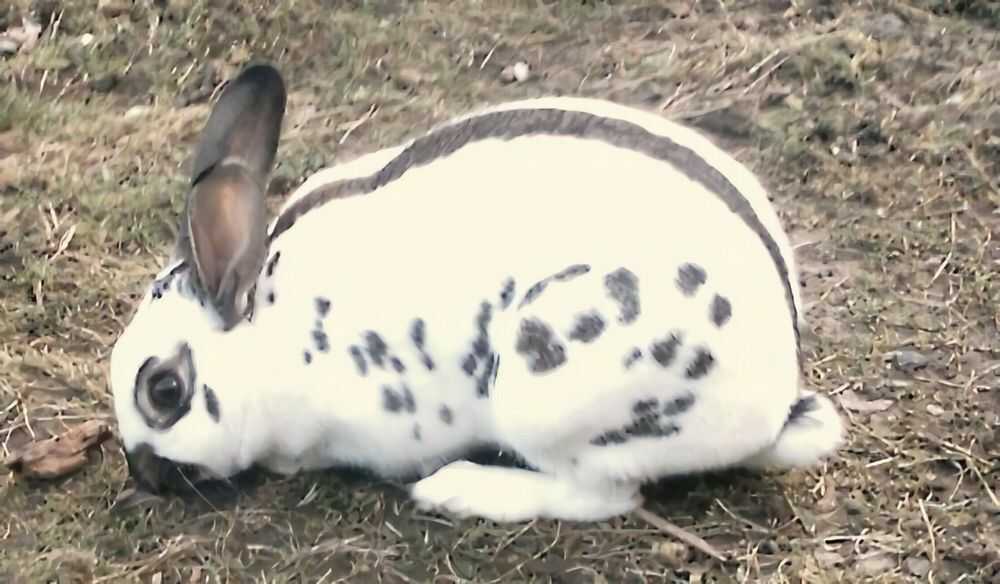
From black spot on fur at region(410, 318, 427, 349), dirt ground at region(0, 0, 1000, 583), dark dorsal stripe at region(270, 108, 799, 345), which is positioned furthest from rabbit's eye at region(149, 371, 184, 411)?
black spot on fur at region(410, 318, 427, 349)

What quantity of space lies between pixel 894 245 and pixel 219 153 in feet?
6.34

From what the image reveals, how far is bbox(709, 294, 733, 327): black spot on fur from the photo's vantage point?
9.30ft

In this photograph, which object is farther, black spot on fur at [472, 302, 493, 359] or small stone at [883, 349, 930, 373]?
small stone at [883, 349, 930, 373]

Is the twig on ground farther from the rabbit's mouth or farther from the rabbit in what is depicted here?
the rabbit's mouth

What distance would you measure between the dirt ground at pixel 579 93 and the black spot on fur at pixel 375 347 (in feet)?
1.26

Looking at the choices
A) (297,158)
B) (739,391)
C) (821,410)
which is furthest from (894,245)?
(297,158)

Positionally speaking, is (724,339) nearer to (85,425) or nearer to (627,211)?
(627,211)

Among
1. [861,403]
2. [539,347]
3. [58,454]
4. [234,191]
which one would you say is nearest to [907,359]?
[861,403]

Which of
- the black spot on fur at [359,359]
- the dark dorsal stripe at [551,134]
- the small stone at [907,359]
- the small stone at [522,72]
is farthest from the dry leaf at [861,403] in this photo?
the small stone at [522,72]

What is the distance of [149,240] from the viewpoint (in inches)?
161

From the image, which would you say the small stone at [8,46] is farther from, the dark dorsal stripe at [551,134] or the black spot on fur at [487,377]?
the black spot on fur at [487,377]

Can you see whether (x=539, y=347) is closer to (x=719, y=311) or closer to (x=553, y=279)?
(x=553, y=279)

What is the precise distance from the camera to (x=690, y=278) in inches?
111

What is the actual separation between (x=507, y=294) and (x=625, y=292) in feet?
0.87
